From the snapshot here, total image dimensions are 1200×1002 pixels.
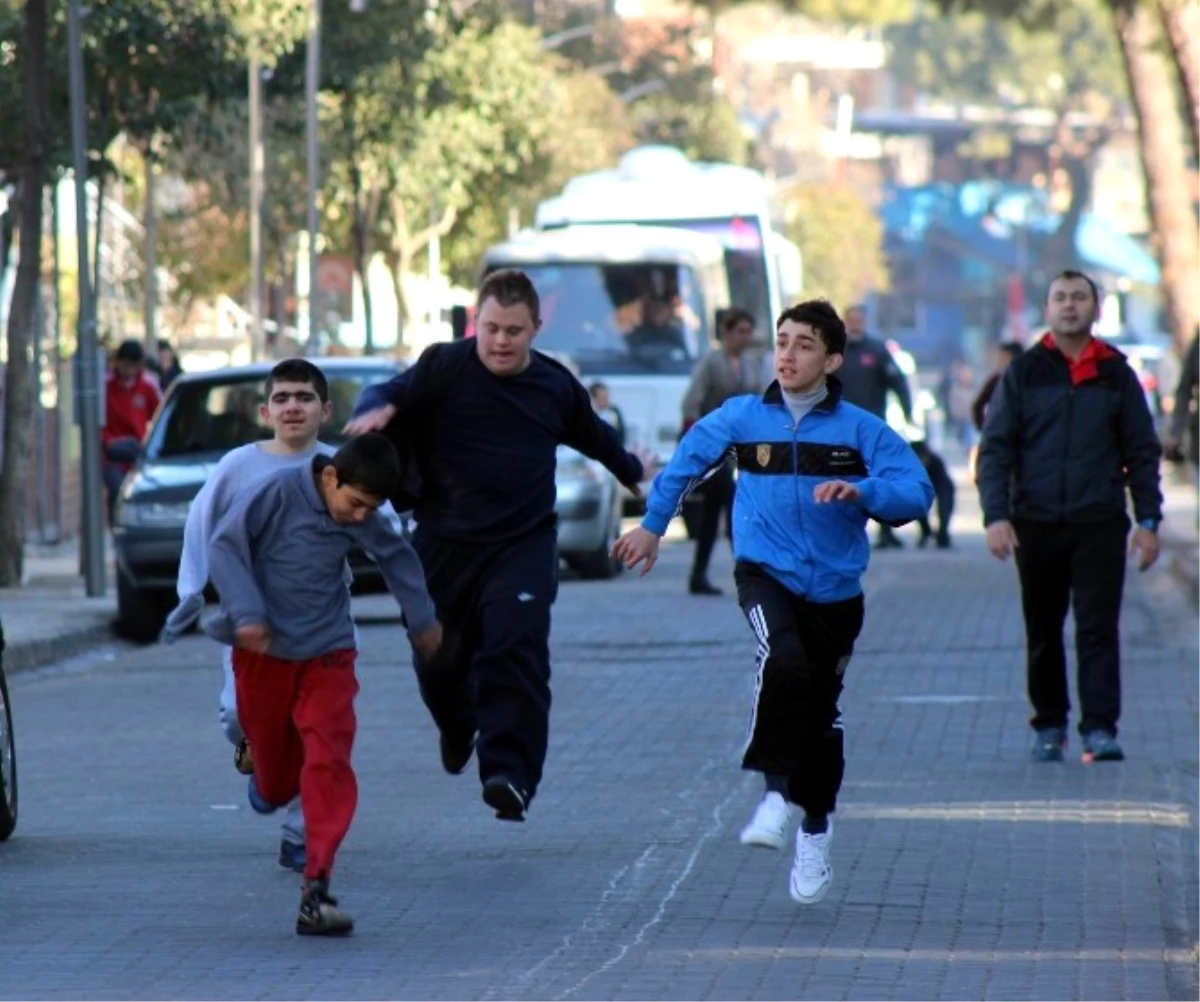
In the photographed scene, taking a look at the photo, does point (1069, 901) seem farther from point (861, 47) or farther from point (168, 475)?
point (861, 47)

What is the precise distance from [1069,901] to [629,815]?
220 cm

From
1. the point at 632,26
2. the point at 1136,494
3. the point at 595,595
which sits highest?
the point at 632,26

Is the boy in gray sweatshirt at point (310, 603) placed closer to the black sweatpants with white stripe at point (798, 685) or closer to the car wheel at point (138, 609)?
the black sweatpants with white stripe at point (798, 685)

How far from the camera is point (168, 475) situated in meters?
19.0

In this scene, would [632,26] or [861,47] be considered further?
[861,47]

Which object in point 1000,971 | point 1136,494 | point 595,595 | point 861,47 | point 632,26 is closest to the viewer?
point 1000,971

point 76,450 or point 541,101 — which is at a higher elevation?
point 541,101

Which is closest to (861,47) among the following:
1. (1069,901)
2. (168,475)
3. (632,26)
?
(632,26)

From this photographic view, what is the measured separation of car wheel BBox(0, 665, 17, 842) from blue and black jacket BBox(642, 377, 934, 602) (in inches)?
95.3

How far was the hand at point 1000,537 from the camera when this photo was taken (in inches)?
466

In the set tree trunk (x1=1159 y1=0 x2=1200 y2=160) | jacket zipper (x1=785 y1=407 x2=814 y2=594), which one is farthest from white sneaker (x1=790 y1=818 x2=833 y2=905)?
tree trunk (x1=1159 y1=0 x2=1200 y2=160)

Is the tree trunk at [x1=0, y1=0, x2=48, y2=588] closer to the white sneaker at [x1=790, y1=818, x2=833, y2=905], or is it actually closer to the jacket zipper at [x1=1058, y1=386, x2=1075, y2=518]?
the jacket zipper at [x1=1058, y1=386, x2=1075, y2=518]

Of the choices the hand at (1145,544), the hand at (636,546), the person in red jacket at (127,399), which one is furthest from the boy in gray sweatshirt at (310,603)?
the person in red jacket at (127,399)

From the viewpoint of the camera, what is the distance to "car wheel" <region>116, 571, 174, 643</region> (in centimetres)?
1912
